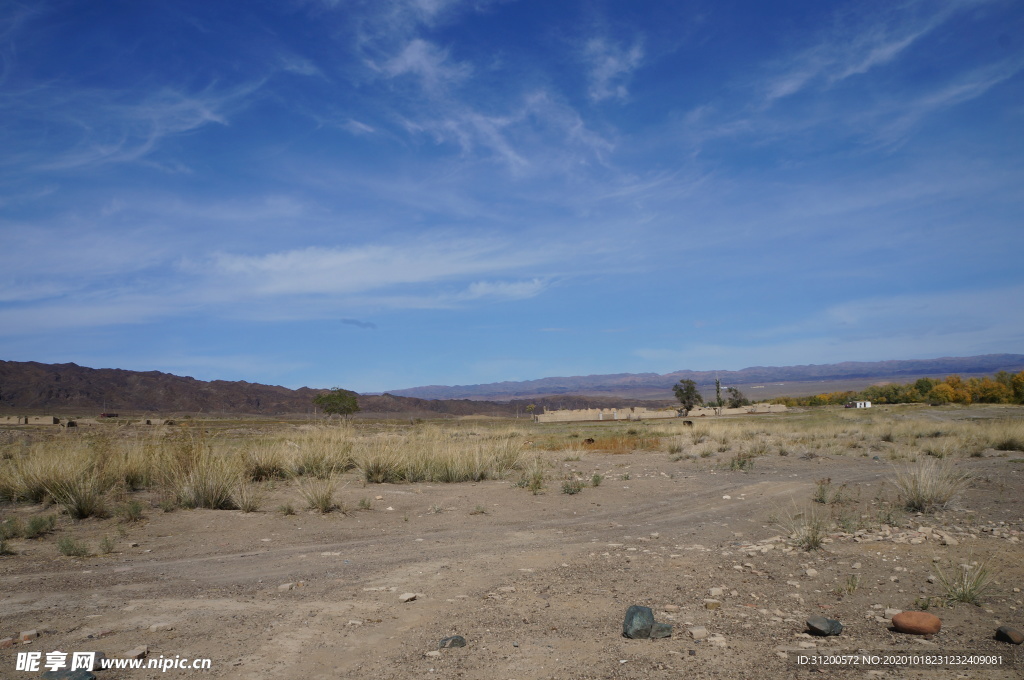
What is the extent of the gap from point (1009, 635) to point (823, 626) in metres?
1.26

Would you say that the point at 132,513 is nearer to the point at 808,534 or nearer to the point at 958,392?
the point at 808,534

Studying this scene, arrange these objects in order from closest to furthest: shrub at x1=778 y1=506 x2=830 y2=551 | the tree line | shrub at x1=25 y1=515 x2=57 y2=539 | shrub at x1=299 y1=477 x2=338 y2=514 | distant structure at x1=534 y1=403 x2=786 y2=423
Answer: shrub at x1=778 y1=506 x2=830 y2=551 → shrub at x1=25 y1=515 x2=57 y2=539 → shrub at x1=299 y1=477 x2=338 y2=514 → the tree line → distant structure at x1=534 y1=403 x2=786 y2=423

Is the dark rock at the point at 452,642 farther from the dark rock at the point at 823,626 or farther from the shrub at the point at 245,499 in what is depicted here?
the shrub at the point at 245,499

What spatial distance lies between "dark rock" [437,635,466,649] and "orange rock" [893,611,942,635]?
3348 millimetres

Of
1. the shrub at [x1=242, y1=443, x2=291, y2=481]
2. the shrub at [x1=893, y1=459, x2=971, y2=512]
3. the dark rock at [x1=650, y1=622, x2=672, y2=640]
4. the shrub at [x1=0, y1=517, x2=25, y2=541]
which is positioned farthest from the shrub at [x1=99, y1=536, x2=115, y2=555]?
the shrub at [x1=893, y1=459, x2=971, y2=512]

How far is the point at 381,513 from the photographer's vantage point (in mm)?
11148

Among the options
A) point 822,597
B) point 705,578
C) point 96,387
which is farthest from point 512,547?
point 96,387

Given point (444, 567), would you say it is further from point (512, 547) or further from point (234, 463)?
point (234, 463)

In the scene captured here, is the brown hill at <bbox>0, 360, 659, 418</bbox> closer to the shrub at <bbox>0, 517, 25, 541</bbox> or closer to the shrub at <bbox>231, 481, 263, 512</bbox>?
the shrub at <bbox>231, 481, 263, 512</bbox>

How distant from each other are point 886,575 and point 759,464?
1252cm

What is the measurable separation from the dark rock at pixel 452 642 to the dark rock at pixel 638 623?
125cm

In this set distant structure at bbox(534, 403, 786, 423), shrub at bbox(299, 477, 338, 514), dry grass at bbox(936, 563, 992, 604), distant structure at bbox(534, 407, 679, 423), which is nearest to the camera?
dry grass at bbox(936, 563, 992, 604)

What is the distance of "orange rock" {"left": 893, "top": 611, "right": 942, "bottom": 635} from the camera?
497cm

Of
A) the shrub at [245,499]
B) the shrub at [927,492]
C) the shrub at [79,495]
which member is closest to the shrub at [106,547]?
the shrub at [79,495]
